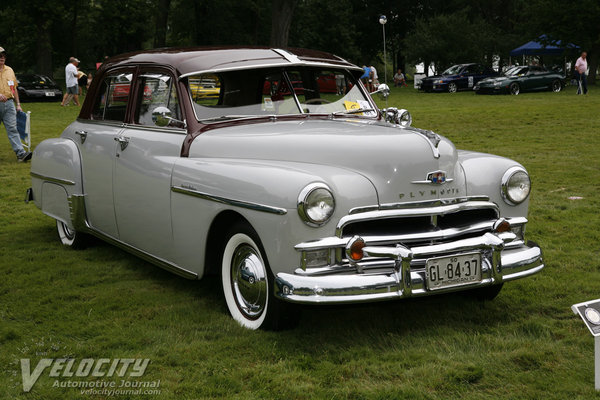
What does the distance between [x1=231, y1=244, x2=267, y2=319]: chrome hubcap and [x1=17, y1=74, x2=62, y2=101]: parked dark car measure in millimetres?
26072

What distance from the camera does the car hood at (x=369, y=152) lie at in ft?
13.5

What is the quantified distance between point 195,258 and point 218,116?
1027mm

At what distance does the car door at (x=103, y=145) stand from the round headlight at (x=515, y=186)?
2.91 meters

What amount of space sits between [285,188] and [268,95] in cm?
154

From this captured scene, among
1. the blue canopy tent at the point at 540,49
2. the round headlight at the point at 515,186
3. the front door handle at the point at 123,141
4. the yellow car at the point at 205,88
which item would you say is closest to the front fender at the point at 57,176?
the front door handle at the point at 123,141

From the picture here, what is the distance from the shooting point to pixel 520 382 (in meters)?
3.56

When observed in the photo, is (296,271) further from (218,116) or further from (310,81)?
(310,81)

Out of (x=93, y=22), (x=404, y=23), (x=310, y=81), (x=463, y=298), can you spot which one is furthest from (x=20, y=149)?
(x=404, y=23)

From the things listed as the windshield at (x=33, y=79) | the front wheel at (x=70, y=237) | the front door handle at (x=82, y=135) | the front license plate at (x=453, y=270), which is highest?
the windshield at (x=33, y=79)

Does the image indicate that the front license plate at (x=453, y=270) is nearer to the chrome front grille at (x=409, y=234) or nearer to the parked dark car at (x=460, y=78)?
the chrome front grille at (x=409, y=234)

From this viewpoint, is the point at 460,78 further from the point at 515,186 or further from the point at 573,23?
the point at 515,186

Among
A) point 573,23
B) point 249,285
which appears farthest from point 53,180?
point 573,23

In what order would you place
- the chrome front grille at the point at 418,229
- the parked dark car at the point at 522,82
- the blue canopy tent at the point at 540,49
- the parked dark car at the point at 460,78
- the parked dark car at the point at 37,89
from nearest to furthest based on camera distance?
the chrome front grille at the point at 418,229 < the parked dark car at the point at 37,89 < the parked dark car at the point at 522,82 < the parked dark car at the point at 460,78 < the blue canopy tent at the point at 540,49

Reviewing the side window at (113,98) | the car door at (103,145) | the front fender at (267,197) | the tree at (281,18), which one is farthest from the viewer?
the tree at (281,18)
